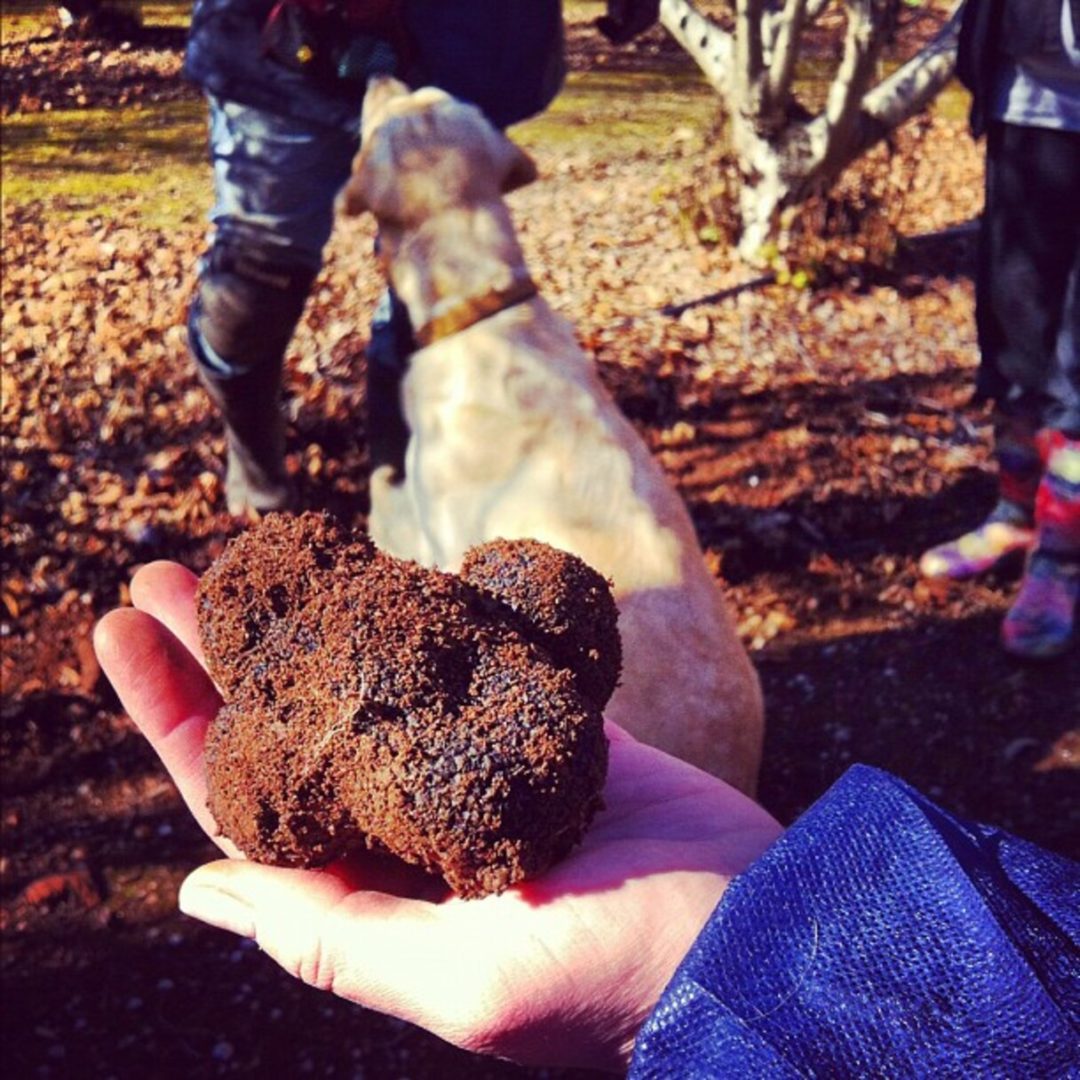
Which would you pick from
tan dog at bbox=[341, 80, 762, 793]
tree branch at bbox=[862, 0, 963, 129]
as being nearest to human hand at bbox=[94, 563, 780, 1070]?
tan dog at bbox=[341, 80, 762, 793]

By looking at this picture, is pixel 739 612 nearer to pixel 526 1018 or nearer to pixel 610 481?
pixel 610 481

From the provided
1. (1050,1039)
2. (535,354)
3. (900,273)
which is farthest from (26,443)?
(900,273)

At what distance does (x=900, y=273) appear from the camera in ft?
17.3

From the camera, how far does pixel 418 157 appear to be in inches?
122

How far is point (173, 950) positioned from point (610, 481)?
1468 millimetres

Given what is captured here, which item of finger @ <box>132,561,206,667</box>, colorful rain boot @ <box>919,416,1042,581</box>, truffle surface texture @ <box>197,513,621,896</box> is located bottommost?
colorful rain boot @ <box>919,416,1042,581</box>

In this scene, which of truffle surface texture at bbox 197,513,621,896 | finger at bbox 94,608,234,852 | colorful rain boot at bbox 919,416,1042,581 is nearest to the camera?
truffle surface texture at bbox 197,513,621,896

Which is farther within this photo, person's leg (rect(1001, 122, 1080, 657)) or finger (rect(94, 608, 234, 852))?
person's leg (rect(1001, 122, 1080, 657))

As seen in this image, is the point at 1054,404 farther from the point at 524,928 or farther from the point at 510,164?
the point at 524,928

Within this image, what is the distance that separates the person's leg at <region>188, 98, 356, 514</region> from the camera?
10.1 ft

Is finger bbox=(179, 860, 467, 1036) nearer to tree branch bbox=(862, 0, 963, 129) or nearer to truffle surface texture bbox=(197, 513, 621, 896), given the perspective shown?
truffle surface texture bbox=(197, 513, 621, 896)

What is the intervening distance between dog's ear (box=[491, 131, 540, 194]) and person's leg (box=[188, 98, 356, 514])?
0.44 m

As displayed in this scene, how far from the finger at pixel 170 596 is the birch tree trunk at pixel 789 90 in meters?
3.98

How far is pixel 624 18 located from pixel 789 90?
189 cm
